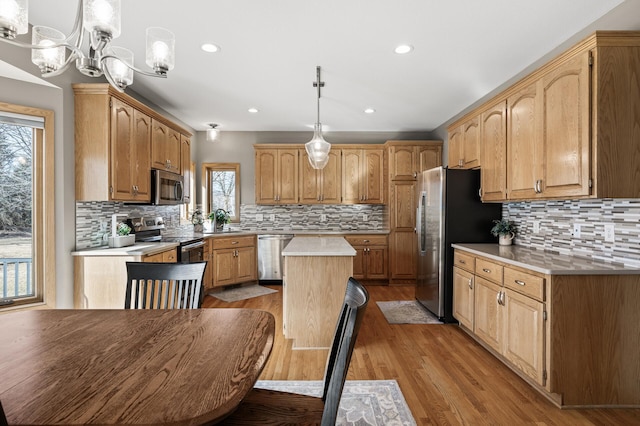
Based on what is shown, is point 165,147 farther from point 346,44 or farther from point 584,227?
point 584,227

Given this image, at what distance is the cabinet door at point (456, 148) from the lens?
3.81 meters

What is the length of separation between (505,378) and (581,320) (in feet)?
2.31

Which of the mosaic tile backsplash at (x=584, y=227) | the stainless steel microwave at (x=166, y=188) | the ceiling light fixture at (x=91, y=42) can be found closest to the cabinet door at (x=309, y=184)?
the stainless steel microwave at (x=166, y=188)

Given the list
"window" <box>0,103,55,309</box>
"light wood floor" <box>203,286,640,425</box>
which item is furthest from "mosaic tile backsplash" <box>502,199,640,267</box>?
"window" <box>0,103,55,309</box>

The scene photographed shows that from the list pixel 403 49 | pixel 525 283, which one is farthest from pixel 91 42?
pixel 525 283

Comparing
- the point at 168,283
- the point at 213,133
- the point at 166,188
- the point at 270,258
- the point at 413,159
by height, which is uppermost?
the point at 213,133

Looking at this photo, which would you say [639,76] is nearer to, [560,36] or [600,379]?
[560,36]

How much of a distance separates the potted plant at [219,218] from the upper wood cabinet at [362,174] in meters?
1.93

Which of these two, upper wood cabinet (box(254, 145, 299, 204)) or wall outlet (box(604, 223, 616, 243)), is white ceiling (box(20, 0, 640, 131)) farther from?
wall outlet (box(604, 223, 616, 243))

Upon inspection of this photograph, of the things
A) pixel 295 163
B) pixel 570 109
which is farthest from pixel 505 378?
pixel 295 163

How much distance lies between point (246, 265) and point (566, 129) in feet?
13.8

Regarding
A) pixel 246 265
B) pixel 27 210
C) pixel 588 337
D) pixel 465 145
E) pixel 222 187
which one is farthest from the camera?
pixel 222 187

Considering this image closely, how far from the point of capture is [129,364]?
1.00 metres

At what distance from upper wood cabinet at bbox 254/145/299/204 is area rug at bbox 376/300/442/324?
2293mm
